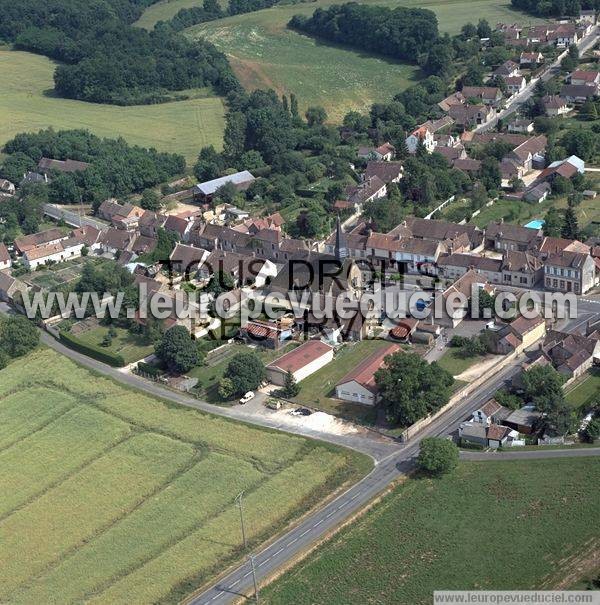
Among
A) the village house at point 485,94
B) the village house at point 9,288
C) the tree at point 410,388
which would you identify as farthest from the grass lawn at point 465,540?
the village house at point 485,94

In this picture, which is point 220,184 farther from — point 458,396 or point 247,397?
point 458,396

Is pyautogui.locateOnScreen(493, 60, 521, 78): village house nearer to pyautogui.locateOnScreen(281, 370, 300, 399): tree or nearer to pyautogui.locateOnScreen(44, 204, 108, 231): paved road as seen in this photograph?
pyautogui.locateOnScreen(44, 204, 108, 231): paved road

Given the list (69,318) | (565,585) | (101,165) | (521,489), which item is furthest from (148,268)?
(565,585)

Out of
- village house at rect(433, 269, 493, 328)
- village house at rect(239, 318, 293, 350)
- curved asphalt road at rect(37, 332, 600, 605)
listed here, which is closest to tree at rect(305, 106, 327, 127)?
village house at rect(433, 269, 493, 328)

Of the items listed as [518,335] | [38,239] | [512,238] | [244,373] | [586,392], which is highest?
[512,238]

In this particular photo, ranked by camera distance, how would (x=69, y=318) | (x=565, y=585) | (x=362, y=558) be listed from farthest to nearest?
(x=69, y=318) < (x=362, y=558) < (x=565, y=585)

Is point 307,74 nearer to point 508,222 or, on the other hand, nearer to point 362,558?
point 508,222

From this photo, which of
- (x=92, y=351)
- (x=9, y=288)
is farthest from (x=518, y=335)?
(x=9, y=288)
